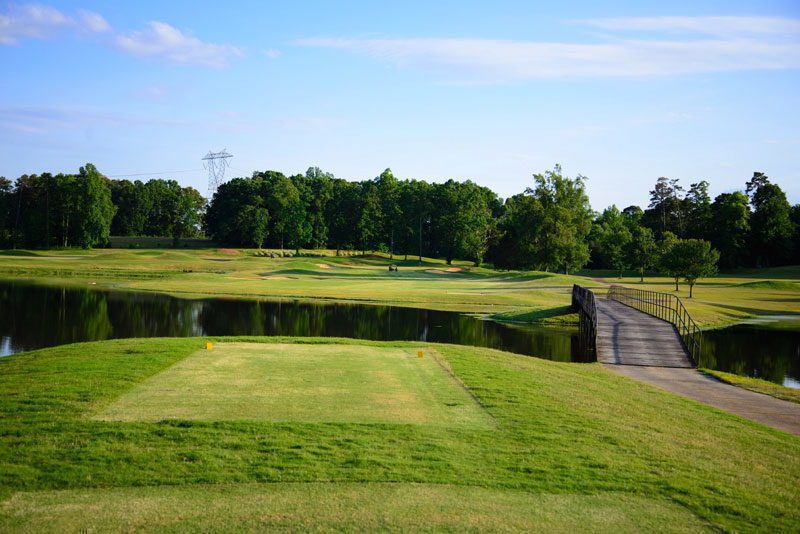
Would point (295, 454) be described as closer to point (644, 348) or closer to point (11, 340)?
point (644, 348)

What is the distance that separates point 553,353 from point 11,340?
22139mm

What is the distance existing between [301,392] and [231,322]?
21679 millimetres

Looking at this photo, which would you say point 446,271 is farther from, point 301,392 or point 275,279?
point 301,392

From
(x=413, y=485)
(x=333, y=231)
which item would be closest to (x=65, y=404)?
(x=413, y=485)

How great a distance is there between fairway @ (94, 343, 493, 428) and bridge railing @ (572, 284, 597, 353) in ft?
36.9

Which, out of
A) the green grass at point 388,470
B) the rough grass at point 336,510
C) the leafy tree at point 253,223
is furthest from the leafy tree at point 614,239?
the rough grass at point 336,510

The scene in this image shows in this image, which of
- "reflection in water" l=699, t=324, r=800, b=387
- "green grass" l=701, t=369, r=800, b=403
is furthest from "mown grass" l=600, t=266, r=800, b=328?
"green grass" l=701, t=369, r=800, b=403

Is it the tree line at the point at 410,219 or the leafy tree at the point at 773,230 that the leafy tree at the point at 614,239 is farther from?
the leafy tree at the point at 773,230

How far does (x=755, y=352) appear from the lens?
2695 cm

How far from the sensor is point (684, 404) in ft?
45.4

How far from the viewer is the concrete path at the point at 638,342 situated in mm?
21141

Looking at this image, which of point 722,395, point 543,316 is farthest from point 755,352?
point 722,395

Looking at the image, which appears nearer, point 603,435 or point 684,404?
point 603,435

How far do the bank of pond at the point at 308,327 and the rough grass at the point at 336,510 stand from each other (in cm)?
1675
